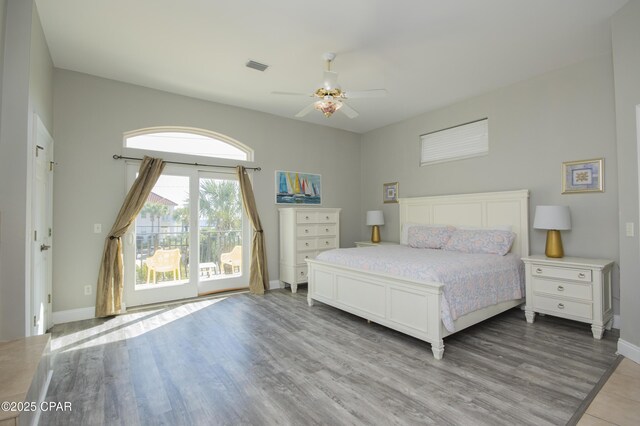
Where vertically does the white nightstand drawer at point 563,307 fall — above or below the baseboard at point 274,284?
above

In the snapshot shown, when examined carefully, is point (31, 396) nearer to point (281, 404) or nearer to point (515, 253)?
point (281, 404)

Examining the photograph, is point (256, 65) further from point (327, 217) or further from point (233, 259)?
point (233, 259)

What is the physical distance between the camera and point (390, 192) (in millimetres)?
6012

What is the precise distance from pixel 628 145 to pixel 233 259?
193 inches

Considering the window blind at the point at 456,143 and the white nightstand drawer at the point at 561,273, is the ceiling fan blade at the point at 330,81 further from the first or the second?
the white nightstand drawer at the point at 561,273

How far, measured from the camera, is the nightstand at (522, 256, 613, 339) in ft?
10.2

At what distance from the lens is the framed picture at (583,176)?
138 inches

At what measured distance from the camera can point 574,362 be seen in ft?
8.53

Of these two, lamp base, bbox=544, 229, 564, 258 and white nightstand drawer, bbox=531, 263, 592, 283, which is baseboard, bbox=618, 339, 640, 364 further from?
lamp base, bbox=544, 229, 564, 258

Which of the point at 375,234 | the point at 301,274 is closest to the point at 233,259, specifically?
the point at 301,274

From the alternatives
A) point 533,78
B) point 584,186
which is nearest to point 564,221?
point 584,186

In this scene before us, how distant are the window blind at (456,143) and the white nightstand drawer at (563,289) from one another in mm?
2025

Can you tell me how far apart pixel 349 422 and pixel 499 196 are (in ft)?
11.9

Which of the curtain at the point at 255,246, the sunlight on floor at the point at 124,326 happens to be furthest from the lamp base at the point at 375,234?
the sunlight on floor at the point at 124,326
